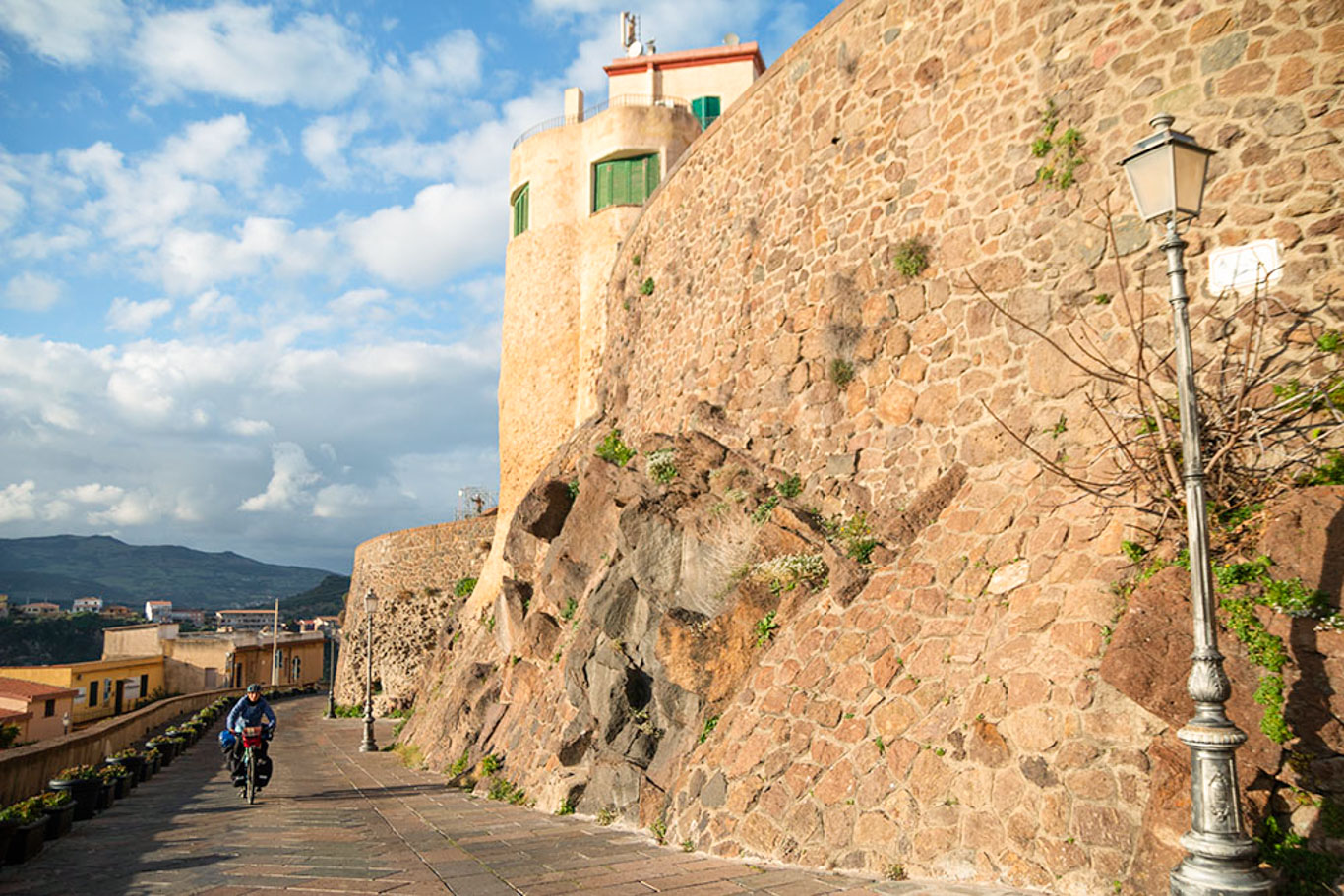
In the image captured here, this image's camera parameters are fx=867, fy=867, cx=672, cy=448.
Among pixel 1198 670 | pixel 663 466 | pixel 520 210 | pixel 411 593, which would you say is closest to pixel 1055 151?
pixel 1198 670

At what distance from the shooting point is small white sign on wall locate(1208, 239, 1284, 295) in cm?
688

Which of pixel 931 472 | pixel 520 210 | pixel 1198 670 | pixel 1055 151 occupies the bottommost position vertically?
pixel 1198 670

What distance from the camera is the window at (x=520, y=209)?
76.8 ft

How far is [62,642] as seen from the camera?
86312 mm

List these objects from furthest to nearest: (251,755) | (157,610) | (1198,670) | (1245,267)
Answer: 1. (157,610)
2. (251,755)
3. (1245,267)
4. (1198,670)

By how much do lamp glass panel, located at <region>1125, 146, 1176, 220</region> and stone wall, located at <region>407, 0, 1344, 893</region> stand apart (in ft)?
8.72

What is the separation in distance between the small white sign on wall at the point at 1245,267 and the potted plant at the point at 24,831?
37.0ft

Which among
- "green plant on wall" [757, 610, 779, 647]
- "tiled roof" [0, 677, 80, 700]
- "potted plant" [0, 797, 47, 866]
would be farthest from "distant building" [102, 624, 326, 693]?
"green plant on wall" [757, 610, 779, 647]

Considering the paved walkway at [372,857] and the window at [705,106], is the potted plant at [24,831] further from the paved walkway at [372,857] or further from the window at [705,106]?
the window at [705,106]

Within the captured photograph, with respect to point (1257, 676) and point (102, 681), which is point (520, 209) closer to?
point (1257, 676)

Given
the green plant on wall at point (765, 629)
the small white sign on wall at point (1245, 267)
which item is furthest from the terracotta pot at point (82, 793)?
the small white sign on wall at point (1245, 267)

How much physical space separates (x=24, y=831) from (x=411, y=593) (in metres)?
27.5

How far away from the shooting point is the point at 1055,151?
8.52 metres

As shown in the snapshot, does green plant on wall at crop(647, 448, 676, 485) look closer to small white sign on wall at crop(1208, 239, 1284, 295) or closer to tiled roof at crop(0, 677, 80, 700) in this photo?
small white sign on wall at crop(1208, 239, 1284, 295)
